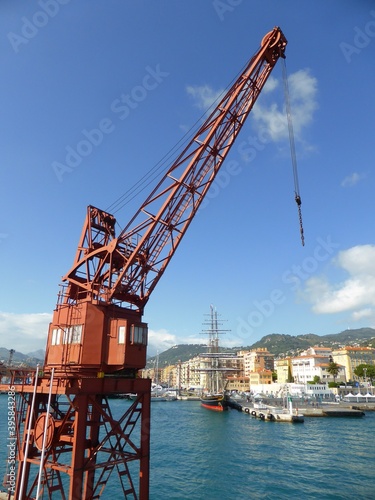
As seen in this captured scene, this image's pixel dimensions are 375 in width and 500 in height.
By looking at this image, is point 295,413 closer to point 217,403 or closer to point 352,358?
point 217,403

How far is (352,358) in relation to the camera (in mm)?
147375

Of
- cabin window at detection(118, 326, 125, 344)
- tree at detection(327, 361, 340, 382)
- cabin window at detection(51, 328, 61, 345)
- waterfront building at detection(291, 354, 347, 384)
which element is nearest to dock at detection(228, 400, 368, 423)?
tree at detection(327, 361, 340, 382)

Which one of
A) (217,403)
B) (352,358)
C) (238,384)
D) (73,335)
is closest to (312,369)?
(352,358)

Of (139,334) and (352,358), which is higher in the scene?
(352,358)

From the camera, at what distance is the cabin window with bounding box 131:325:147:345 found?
67.2 ft

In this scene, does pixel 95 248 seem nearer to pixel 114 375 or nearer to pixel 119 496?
pixel 114 375

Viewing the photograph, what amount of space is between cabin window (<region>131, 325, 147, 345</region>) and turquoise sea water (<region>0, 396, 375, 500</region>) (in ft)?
47.8

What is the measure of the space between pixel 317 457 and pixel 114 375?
31437 mm

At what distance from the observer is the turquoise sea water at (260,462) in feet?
93.9

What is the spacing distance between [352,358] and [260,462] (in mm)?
126825

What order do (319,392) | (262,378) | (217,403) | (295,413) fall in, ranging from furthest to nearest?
(262,378), (319,392), (217,403), (295,413)

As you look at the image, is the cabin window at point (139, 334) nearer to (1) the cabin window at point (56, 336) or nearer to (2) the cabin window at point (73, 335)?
(2) the cabin window at point (73, 335)

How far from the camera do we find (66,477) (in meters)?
32.4

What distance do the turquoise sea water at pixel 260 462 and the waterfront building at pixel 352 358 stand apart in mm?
86827
